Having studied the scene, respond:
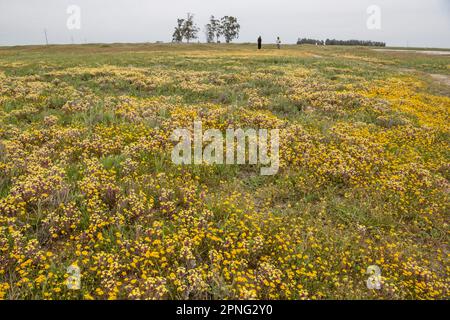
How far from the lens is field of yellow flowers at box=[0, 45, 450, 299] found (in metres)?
4.93

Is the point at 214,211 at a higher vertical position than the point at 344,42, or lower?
lower

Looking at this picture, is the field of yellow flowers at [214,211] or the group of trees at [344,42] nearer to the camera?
the field of yellow flowers at [214,211]

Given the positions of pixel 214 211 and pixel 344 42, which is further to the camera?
pixel 344 42

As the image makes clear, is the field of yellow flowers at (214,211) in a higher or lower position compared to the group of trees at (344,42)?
lower

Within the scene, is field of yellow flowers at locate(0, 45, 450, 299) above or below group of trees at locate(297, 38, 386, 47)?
below

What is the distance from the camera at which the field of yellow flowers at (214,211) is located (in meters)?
4.93

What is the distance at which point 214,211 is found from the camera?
6.65m

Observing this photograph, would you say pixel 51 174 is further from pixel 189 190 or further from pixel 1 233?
pixel 189 190

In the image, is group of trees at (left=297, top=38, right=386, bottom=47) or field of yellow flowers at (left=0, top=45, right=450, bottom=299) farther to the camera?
group of trees at (left=297, top=38, right=386, bottom=47)
